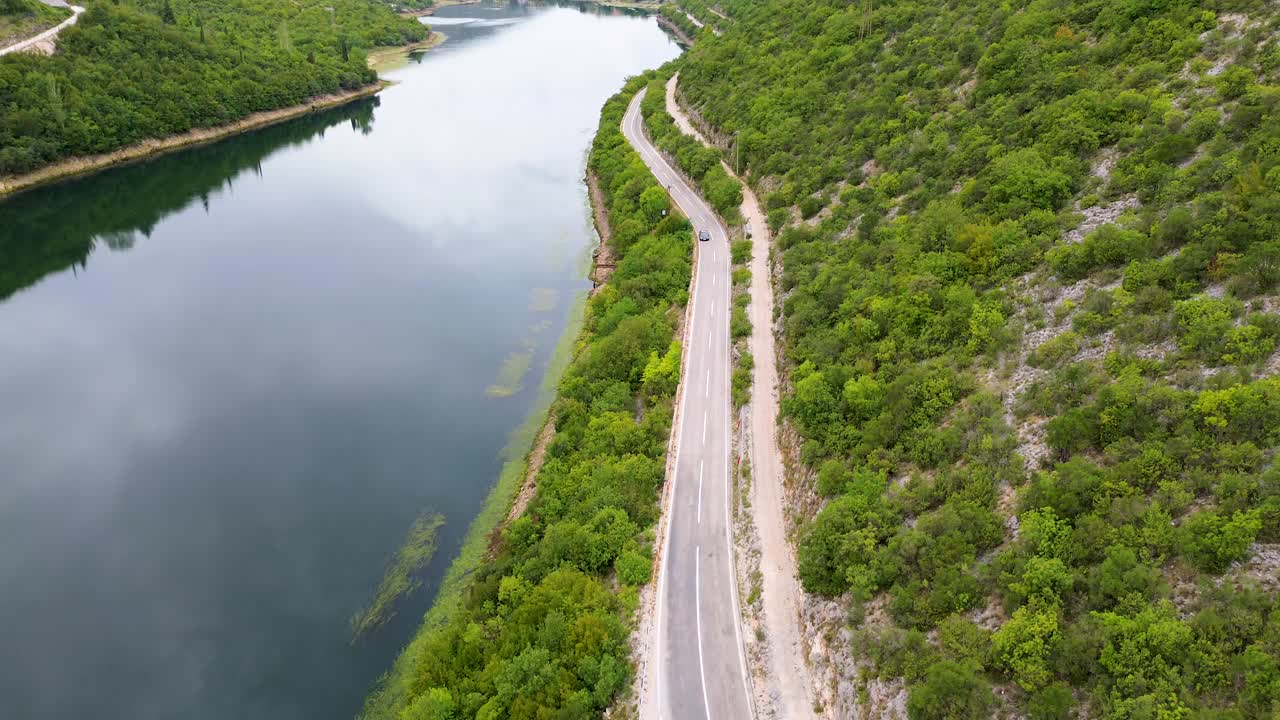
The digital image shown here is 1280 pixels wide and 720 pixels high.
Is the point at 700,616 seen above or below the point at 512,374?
below

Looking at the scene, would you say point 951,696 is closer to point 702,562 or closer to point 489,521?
point 702,562

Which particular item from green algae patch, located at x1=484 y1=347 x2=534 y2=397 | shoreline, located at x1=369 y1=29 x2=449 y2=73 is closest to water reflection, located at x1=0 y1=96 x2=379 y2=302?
green algae patch, located at x1=484 y1=347 x2=534 y2=397

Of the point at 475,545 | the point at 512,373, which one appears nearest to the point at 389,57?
the point at 512,373

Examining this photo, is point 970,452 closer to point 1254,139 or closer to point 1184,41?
point 1254,139

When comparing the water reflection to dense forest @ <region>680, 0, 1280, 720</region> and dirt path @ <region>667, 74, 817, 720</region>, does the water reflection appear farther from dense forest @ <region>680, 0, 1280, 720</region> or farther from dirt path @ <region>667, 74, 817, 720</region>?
dense forest @ <region>680, 0, 1280, 720</region>

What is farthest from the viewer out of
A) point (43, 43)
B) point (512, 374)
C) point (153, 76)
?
point (153, 76)

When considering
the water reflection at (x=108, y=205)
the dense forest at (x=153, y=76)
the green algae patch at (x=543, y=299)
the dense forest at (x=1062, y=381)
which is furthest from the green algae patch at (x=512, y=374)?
the dense forest at (x=153, y=76)

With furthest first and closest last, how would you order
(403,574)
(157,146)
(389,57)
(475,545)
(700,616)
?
1. (389,57)
2. (157,146)
3. (475,545)
4. (403,574)
5. (700,616)
